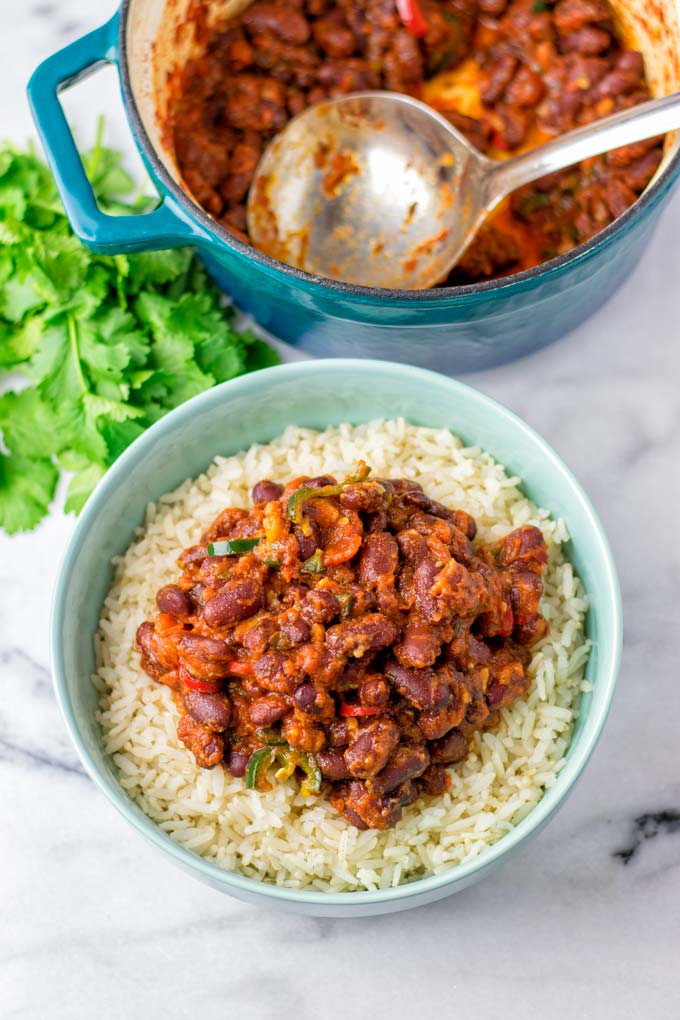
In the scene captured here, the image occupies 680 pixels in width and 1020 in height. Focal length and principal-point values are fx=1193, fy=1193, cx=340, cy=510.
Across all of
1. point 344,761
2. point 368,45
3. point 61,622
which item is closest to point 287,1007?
point 344,761

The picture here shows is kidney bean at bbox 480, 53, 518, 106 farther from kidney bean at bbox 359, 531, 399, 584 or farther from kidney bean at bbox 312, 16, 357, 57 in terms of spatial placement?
kidney bean at bbox 359, 531, 399, 584

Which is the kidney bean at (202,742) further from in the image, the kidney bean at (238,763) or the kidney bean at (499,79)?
the kidney bean at (499,79)

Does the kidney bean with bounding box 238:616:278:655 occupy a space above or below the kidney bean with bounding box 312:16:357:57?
below

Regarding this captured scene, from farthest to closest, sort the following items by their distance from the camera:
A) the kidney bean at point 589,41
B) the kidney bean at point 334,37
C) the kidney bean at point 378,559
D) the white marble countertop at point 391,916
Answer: the kidney bean at point 334,37 → the kidney bean at point 589,41 → the white marble countertop at point 391,916 → the kidney bean at point 378,559

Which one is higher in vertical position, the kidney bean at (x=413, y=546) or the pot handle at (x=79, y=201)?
the pot handle at (x=79, y=201)

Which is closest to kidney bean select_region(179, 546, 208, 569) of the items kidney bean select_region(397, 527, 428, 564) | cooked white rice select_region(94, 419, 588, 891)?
cooked white rice select_region(94, 419, 588, 891)

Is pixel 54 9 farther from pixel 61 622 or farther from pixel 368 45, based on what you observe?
pixel 61 622

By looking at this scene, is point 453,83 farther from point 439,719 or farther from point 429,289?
point 439,719

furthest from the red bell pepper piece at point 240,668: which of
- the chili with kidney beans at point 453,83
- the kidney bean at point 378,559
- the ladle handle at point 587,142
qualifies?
the ladle handle at point 587,142
